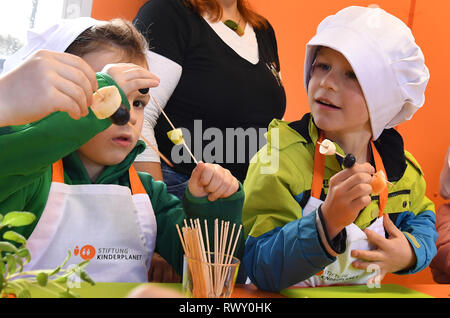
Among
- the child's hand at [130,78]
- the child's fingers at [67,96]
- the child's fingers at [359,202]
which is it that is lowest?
the child's fingers at [359,202]

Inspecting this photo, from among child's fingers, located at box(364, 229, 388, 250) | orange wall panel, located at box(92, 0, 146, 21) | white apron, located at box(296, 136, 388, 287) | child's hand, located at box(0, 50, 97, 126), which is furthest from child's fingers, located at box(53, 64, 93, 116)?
orange wall panel, located at box(92, 0, 146, 21)

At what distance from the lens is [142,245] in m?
1.23

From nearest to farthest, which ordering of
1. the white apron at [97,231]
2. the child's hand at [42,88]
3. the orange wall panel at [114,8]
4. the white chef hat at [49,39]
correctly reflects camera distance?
the child's hand at [42,88]
the white apron at [97,231]
the white chef hat at [49,39]
the orange wall panel at [114,8]

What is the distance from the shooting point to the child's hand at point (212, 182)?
1046 millimetres

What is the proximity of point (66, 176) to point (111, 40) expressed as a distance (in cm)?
37

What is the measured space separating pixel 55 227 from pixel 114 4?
4.34ft

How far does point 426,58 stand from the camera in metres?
2.70

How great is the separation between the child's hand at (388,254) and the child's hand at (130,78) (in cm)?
67

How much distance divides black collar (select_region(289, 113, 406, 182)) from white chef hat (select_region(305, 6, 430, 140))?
103 millimetres

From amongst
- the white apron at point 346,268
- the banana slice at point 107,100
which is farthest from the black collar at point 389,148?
the banana slice at point 107,100

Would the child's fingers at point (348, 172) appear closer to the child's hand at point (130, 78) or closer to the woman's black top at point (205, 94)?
the child's hand at point (130, 78)

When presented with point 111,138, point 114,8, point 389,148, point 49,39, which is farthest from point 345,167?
point 114,8

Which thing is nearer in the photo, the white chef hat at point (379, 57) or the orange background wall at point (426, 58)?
the white chef hat at point (379, 57)

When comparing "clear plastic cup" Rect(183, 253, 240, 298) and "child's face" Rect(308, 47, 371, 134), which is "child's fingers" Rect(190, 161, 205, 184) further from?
"child's face" Rect(308, 47, 371, 134)
